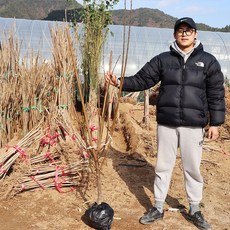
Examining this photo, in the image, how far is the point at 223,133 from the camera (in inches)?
202

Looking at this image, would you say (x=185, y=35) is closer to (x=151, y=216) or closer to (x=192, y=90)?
(x=192, y=90)

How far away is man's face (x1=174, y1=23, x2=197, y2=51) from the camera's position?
2.47 m

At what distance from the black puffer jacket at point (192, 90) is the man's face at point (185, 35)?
68 millimetres

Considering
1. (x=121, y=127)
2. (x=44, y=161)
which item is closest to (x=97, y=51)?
(x=121, y=127)

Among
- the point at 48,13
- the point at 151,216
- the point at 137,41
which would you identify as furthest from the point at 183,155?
the point at 48,13

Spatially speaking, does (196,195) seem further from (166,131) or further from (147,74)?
(147,74)

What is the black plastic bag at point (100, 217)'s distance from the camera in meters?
2.50

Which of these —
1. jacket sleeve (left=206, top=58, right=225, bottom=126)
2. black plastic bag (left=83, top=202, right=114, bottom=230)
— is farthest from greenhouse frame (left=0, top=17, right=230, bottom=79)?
black plastic bag (left=83, top=202, right=114, bottom=230)

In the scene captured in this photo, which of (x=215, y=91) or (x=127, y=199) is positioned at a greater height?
(x=215, y=91)

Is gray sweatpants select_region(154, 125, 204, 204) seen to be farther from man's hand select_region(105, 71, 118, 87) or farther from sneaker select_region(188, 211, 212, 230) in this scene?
man's hand select_region(105, 71, 118, 87)

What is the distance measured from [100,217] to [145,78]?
1.06 meters

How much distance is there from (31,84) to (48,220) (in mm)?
1606

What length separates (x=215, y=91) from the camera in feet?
8.25

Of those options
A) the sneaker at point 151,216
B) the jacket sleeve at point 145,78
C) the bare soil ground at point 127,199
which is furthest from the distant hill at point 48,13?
the sneaker at point 151,216
